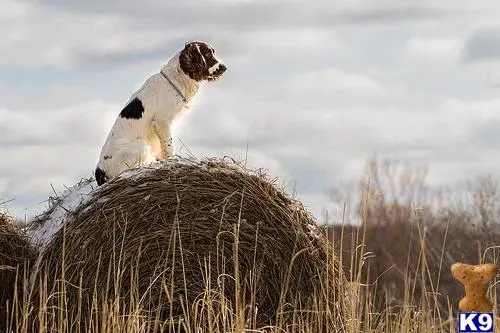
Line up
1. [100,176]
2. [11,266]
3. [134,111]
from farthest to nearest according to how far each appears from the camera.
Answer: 1. [134,111]
2. [100,176]
3. [11,266]

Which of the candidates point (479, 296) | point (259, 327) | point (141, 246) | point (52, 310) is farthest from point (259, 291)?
point (479, 296)

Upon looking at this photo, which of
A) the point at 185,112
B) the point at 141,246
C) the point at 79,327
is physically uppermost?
the point at 185,112

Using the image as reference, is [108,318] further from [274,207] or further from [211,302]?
[274,207]

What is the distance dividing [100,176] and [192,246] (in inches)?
59.8

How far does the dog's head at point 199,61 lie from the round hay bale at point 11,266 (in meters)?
1.99

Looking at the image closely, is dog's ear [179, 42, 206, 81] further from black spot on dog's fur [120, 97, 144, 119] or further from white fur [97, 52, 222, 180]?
black spot on dog's fur [120, 97, 144, 119]

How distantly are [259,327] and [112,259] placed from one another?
3.38ft

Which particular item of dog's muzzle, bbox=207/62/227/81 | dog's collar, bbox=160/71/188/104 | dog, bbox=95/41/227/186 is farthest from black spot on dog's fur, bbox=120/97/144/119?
dog's muzzle, bbox=207/62/227/81

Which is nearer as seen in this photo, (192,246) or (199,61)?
(192,246)

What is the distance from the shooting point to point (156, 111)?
30.6 feet

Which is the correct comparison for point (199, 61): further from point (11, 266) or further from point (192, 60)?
point (11, 266)

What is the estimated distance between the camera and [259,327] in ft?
25.5

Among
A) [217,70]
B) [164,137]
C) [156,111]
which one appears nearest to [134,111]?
[156,111]

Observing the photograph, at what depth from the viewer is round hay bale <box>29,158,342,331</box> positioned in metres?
7.80
